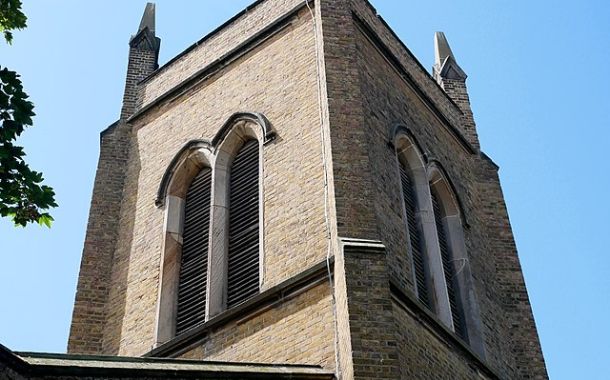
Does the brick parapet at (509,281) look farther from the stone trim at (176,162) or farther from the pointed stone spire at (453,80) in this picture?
the stone trim at (176,162)

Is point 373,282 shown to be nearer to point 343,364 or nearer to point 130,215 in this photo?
point 343,364

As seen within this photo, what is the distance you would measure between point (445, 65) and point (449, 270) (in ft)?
22.1

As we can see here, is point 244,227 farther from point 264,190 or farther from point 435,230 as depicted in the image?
point 435,230

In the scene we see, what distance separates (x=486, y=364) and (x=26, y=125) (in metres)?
7.71

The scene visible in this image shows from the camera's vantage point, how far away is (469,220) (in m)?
17.1

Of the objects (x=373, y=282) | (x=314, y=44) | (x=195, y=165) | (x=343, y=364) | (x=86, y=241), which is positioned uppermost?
(x=314, y=44)

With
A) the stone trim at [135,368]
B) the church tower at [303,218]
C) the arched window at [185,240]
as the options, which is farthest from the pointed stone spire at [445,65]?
the stone trim at [135,368]

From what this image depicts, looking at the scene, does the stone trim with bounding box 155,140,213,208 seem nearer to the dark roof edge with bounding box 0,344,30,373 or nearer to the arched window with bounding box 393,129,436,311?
the arched window with bounding box 393,129,436,311

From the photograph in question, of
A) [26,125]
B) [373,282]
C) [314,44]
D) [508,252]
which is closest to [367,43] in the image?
[314,44]

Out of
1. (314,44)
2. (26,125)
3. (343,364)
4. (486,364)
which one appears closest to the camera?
(26,125)

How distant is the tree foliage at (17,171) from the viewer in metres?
8.02

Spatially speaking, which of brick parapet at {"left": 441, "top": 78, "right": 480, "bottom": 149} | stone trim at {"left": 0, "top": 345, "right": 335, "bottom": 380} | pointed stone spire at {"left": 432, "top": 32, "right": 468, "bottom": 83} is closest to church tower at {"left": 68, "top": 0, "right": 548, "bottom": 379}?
brick parapet at {"left": 441, "top": 78, "right": 480, "bottom": 149}

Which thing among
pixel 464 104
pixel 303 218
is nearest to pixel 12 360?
pixel 303 218

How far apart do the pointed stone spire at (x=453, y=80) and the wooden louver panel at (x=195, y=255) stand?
18.5ft
